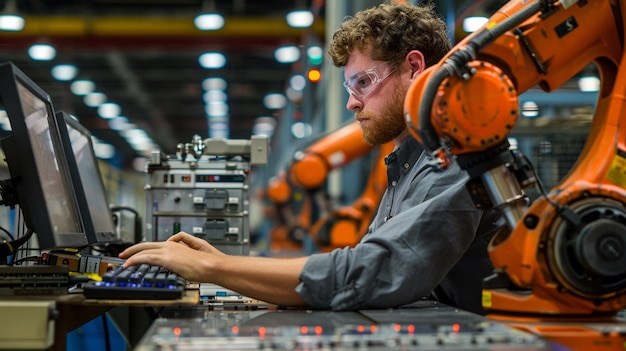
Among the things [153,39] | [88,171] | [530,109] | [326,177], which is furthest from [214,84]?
[88,171]

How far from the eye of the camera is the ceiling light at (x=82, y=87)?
52.5ft

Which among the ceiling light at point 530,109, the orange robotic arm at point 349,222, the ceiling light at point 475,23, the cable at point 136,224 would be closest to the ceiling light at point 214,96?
the orange robotic arm at point 349,222

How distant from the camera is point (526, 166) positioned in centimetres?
161

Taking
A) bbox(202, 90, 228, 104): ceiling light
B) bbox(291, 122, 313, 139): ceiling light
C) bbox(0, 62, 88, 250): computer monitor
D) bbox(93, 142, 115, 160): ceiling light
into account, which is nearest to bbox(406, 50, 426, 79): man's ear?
bbox(0, 62, 88, 250): computer monitor

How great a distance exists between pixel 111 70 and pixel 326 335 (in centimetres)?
1513

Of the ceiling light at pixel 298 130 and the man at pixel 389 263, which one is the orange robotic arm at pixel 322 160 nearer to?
the man at pixel 389 263

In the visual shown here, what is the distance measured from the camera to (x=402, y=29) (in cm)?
222

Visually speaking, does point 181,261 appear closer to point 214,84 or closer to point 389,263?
point 389,263

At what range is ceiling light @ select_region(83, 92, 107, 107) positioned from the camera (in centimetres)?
1723

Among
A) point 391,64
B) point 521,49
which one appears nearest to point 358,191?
point 391,64

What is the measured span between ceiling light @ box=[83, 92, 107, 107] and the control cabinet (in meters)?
14.5

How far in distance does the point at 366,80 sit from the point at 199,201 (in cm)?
130

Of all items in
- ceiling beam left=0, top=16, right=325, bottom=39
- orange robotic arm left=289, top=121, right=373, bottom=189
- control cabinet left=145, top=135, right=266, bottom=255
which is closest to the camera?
control cabinet left=145, top=135, right=266, bottom=255

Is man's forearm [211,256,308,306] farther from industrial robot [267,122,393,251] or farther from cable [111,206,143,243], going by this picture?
industrial robot [267,122,393,251]
